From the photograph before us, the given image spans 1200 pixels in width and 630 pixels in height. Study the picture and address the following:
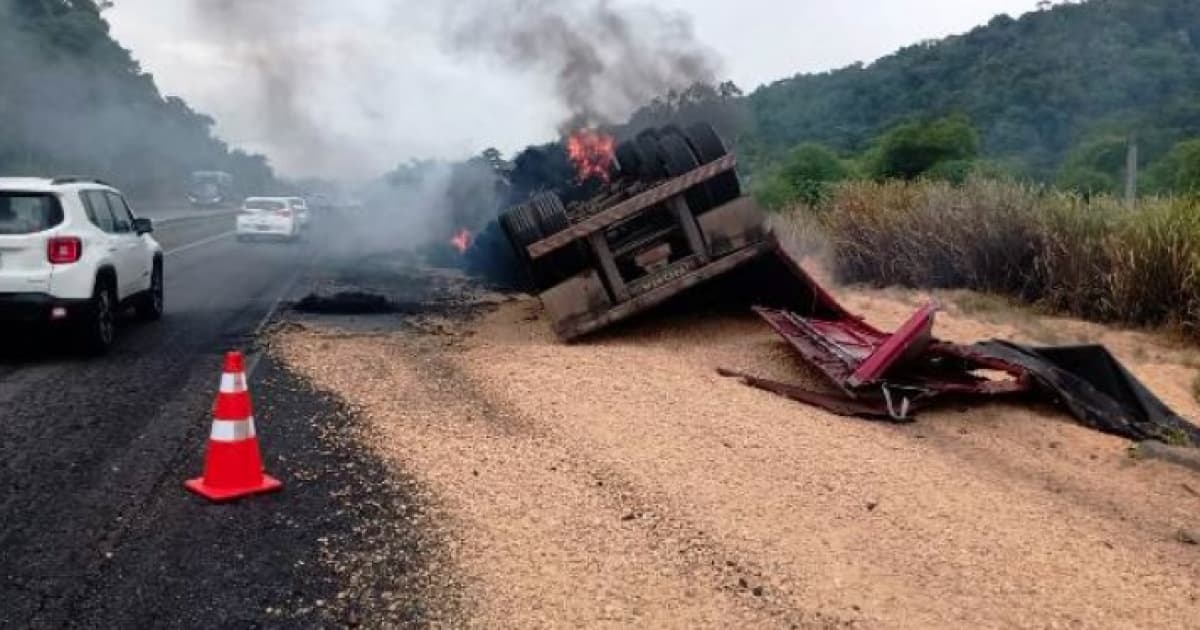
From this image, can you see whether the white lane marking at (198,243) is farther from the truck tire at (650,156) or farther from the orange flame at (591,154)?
the truck tire at (650,156)

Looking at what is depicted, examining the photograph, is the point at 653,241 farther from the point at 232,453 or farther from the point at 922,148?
the point at 922,148

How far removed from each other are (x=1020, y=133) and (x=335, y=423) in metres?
40.7

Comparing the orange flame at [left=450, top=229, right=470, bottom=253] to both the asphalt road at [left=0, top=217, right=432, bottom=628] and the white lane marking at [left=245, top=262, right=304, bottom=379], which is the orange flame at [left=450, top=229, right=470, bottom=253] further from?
the asphalt road at [left=0, top=217, right=432, bottom=628]

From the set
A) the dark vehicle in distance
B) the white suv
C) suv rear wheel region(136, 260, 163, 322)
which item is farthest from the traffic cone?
the dark vehicle in distance

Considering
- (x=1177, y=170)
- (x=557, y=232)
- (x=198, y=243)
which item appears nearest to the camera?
(x=557, y=232)

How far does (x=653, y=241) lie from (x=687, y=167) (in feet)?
2.75

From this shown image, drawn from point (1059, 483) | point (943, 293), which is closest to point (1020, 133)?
point (943, 293)

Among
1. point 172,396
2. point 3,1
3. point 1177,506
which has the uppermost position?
point 3,1

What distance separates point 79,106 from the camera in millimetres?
52281

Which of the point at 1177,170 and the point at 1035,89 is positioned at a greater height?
the point at 1035,89

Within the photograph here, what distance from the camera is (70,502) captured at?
5238 millimetres

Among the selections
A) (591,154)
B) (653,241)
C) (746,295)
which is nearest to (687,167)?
(653,241)

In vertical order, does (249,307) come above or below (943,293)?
above

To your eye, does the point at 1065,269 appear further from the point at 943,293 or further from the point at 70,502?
the point at 70,502
